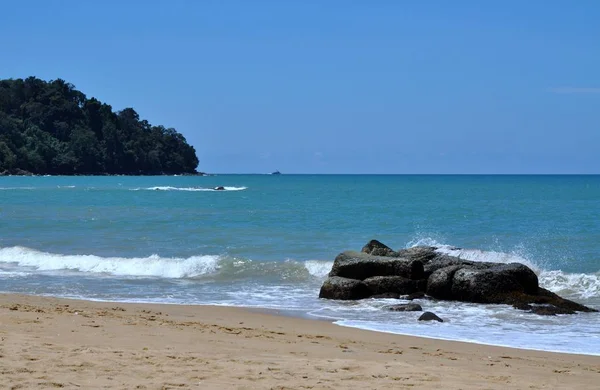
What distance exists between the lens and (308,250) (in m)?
27.7

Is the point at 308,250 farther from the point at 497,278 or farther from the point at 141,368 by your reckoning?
the point at 141,368

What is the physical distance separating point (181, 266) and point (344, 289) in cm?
722

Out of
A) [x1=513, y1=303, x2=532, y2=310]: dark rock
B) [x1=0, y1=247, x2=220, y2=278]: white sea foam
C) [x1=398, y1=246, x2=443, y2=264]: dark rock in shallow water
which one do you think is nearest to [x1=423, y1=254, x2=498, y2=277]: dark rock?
[x1=398, y1=246, x2=443, y2=264]: dark rock in shallow water

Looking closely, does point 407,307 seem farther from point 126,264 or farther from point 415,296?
point 126,264

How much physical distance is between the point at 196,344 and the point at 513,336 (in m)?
5.65

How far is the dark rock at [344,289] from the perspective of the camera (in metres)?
16.8

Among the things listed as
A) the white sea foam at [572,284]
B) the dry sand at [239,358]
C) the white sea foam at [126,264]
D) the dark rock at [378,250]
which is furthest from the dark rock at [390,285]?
the white sea foam at [126,264]

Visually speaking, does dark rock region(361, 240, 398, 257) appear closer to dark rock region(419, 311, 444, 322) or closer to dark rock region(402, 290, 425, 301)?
dark rock region(402, 290, 425, 301)

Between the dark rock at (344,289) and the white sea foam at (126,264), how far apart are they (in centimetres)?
587

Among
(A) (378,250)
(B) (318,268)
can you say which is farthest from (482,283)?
(B) (318,268)

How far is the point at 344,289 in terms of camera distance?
662 inches

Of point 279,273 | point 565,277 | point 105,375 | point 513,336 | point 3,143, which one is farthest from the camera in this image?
point 3,143

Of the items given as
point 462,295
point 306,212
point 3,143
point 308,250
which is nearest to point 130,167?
point 3,143

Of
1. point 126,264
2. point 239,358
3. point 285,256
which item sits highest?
point 285,256
